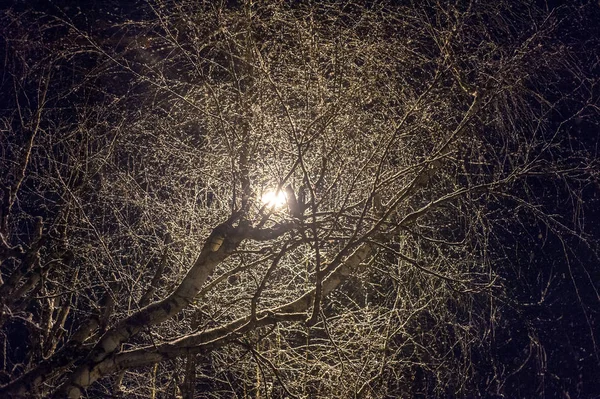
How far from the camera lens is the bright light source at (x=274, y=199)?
409 cm

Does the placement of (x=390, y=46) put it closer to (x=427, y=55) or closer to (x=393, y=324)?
(x=427, y=55)

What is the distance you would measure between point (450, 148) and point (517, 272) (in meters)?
0.84

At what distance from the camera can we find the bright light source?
409 centimetres

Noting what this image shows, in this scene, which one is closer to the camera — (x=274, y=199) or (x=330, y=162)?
(x=274, y=199)

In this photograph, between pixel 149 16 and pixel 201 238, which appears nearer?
pixel 201 238

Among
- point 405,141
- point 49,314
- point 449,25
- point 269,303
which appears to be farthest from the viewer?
point 49,314

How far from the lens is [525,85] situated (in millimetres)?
4266

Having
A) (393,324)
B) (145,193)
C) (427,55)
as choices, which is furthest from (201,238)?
(427,55)

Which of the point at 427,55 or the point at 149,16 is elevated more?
the point at 149,16

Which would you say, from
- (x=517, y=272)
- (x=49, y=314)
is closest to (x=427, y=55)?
(x=517, y=272)

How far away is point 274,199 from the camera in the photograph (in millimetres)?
4121

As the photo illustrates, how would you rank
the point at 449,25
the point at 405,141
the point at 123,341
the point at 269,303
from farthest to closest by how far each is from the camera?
the point at 269,303 < the point at 405,141 < the point at 123,341 < the point at 449,25

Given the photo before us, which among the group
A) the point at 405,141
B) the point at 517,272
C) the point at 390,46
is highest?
the point at 390,46

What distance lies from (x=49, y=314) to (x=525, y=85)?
389cm
